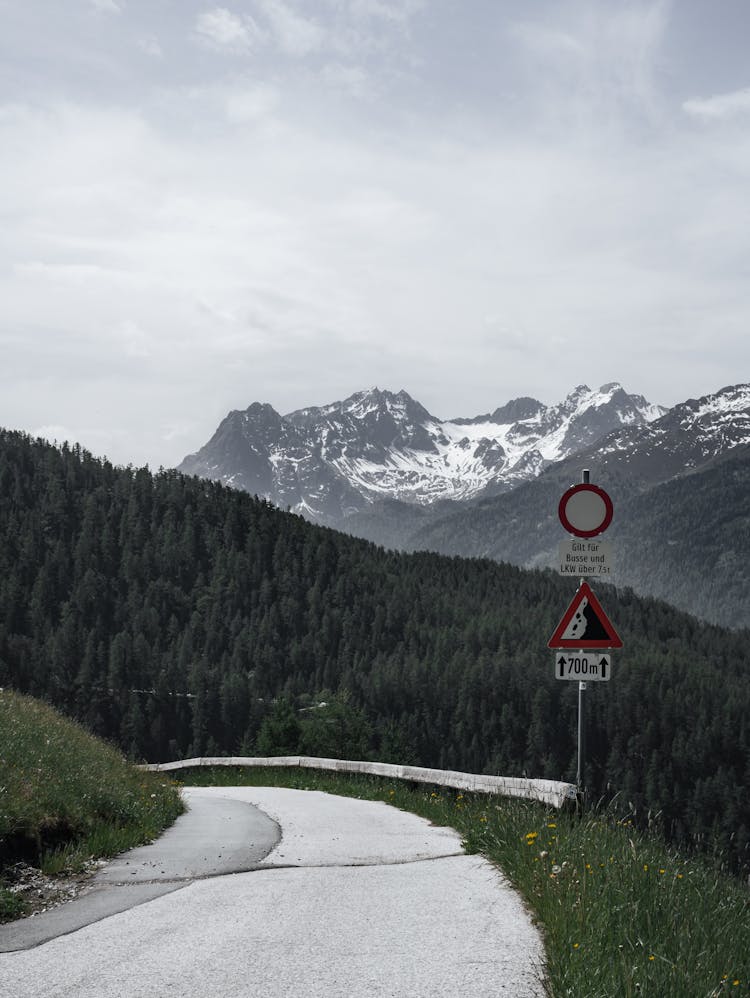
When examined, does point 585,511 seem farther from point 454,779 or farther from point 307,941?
point 454,779

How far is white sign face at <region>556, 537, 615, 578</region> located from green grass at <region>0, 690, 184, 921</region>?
679 cm

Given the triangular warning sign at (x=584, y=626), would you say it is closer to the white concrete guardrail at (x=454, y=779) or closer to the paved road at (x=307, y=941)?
the white concrete guardrail at (x=454, y=779)

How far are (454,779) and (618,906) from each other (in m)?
11.1

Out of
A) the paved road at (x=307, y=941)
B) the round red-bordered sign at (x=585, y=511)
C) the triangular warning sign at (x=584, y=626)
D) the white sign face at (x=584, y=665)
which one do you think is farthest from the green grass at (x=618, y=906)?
the round red-bordered sign at (x=585, y=511)

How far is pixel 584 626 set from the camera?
1195 centimetres

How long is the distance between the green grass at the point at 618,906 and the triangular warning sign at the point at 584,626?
2.09 meters

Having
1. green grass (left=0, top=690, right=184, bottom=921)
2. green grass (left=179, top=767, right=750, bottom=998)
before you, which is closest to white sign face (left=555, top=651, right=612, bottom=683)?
green grass (left=179, top=767, right=750, bottom=998)

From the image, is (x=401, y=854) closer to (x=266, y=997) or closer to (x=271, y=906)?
(x=271, y=906)

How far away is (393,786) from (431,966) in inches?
630

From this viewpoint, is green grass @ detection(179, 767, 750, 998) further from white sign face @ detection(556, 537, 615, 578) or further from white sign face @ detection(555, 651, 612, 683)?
white sign face @ detection(556, 537, 615, 578)

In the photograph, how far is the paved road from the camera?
20.6ft

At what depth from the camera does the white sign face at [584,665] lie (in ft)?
37.9

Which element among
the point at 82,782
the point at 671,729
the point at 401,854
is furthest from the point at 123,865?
the point at 671,729

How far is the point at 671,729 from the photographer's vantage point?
18850cm
